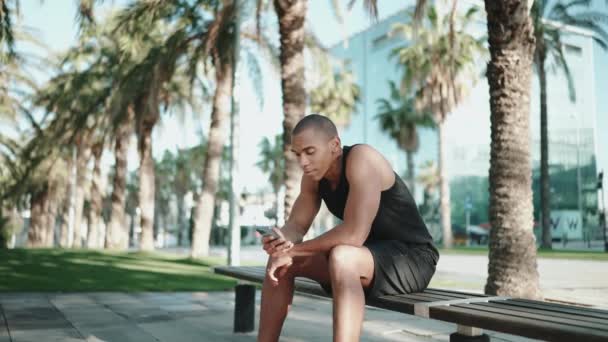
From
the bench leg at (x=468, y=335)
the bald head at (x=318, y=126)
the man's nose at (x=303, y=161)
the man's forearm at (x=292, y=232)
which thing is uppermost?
the bald head at (x=318, y=126)

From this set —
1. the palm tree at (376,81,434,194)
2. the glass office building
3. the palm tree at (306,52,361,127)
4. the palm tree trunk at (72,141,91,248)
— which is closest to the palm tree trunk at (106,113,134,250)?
the palm tree trunk at (72,141,91,248)

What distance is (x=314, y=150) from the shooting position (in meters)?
3.14


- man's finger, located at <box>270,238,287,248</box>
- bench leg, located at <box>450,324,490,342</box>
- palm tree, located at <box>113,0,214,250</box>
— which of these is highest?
palm tree, located at <box>113,0,214,250</box>

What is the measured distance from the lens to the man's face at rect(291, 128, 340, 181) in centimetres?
314

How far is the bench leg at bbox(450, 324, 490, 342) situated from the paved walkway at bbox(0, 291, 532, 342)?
1868 mm

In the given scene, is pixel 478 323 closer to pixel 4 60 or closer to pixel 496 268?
pixel 496 268

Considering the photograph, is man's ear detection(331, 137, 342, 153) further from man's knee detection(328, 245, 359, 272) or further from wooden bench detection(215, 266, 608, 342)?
wooden bench detection(215, 266, 608, 342)

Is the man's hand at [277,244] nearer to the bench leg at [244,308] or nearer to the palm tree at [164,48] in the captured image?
the bench leg at [244,308]

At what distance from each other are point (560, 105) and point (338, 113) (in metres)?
40.6

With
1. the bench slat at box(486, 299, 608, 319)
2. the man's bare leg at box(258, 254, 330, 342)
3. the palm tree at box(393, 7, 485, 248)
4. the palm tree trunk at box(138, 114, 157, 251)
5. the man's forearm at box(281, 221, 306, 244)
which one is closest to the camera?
the bench slat at box(486, 299, 608, 319)

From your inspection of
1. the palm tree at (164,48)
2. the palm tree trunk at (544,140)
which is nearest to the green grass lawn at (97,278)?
the palm tree at (164,48)

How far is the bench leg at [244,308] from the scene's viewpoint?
479cm

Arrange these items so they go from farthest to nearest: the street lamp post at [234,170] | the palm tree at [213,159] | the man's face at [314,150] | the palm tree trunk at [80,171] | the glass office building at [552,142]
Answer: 1. the glass office building at [552,142]
2. the palm tree trunk at [80,171]
3. the palm tree at [213,159]
4. the street lamp post at [234,170]
5. the man's face at [314,150]

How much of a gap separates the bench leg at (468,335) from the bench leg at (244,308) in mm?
2288
